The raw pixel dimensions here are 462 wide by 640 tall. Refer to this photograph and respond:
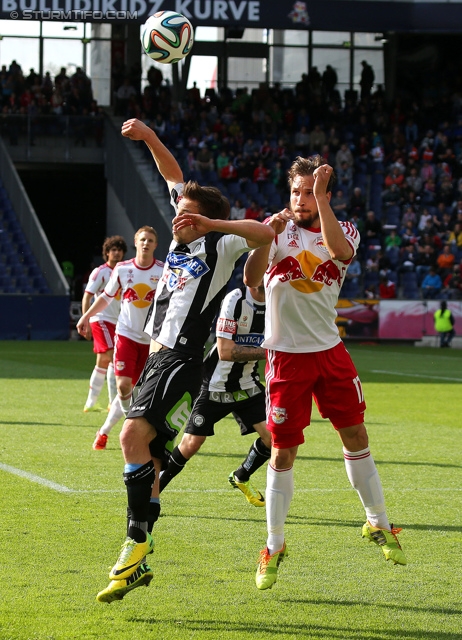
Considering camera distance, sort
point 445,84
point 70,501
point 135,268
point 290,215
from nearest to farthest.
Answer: point 290,215 → point 70,501 → point 135,268 → point 445,84

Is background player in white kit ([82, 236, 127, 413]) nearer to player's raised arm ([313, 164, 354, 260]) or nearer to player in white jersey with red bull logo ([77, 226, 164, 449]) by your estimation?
player in white jersey with red bull logo ([77, 226, 164, 449])

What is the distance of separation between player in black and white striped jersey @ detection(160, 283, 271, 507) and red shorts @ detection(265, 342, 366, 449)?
2.06 meters

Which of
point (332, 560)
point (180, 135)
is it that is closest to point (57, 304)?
point (180, 135)

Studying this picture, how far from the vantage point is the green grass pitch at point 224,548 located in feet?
15.8

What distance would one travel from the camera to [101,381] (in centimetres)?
1357

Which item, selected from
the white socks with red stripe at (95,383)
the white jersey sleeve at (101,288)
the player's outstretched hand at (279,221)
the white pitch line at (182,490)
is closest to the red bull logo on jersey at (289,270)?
the player's outstretched hand at (279,221)

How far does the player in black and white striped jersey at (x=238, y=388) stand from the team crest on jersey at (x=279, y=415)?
2152 mm

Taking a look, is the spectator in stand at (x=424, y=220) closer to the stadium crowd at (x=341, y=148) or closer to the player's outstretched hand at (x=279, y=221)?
the stadium crowd at (x=341, y=148)

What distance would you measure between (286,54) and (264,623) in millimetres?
38691

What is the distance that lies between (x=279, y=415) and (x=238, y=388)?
2485 mm

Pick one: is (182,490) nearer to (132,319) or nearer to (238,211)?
(132,319)

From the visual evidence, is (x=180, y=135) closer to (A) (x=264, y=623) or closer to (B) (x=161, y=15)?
(B) (x=161, y=15)

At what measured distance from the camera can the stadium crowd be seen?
31.2 metres

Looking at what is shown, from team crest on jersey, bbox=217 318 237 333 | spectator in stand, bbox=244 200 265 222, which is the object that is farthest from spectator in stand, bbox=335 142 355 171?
team crest on jersey, bbox=217 318 237 333
